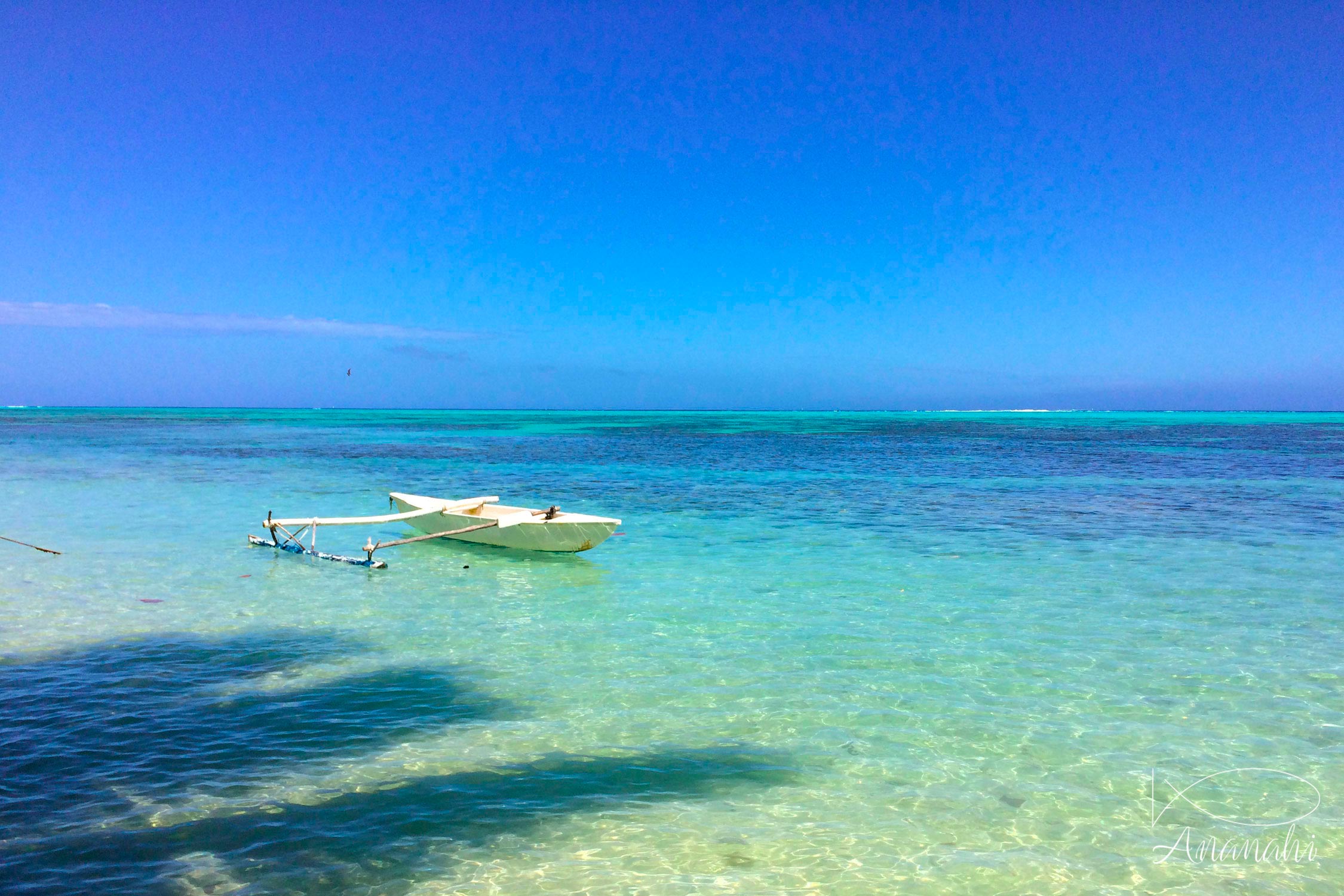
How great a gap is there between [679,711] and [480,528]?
1026 cm

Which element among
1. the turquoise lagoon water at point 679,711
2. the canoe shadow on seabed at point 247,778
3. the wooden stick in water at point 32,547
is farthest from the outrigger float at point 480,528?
the canoe shadow on seabed at point 247,778

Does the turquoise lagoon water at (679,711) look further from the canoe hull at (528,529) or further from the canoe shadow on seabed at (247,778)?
the canoe hull at (528,529)

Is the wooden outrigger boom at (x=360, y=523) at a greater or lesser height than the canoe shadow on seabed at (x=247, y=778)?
greater

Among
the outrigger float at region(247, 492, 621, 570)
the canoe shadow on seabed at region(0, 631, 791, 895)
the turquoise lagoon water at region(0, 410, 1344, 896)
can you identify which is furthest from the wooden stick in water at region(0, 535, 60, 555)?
the canoe shadow on seabed at region(0, 631, 791, 895)

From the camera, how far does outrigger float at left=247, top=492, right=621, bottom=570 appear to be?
17.6 m

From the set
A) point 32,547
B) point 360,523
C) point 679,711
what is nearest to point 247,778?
point 679,711

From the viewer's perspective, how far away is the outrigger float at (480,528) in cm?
1761

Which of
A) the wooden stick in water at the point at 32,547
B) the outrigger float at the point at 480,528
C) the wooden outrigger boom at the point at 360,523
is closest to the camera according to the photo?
the wooden stick in water at the point at 32,547

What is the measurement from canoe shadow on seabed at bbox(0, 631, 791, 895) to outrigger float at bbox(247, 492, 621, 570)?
273 inches

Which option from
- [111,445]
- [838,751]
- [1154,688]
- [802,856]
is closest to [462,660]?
[838,751]

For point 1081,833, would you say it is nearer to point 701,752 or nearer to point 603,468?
point 701,752

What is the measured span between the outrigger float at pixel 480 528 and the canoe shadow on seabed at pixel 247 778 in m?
6.93

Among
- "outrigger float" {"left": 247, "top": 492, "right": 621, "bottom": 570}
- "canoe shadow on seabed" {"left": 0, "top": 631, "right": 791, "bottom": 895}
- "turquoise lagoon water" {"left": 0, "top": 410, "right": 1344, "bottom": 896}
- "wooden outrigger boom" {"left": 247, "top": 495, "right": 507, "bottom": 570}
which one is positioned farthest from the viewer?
"outrigger float" {"left": 247, "top": 492, "right": 621, "bottom": 570}

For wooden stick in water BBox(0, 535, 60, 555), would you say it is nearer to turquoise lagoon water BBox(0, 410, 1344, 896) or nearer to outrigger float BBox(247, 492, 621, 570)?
turquoise lagoon water BBox(0, 410, 1344, 896)
